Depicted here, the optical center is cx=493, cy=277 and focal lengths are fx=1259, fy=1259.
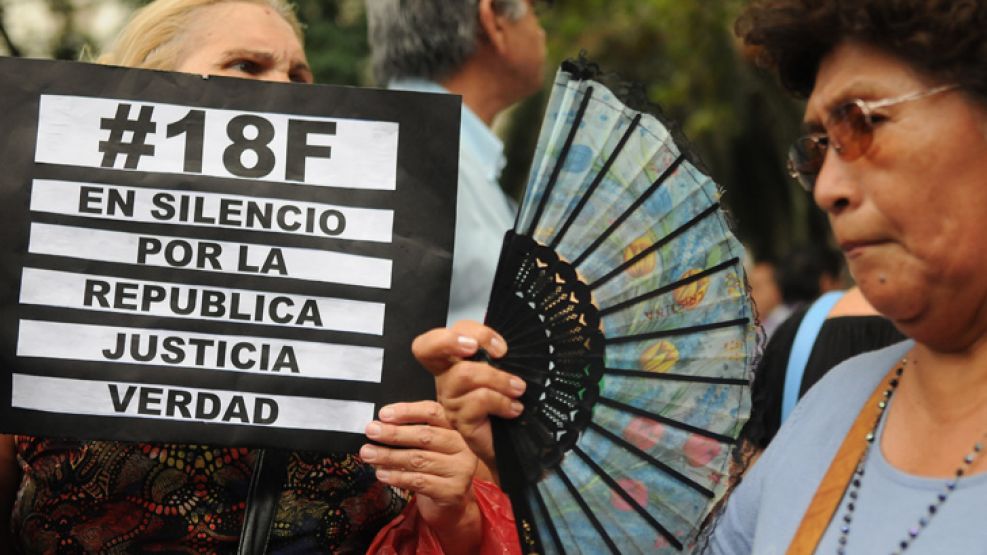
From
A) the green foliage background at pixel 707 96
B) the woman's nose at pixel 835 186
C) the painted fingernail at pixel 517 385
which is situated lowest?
the painted fingernail at pixel 517 385

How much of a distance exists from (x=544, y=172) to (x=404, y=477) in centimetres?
57

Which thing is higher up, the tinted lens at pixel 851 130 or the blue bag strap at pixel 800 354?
the tinted lens at pixel 851 130

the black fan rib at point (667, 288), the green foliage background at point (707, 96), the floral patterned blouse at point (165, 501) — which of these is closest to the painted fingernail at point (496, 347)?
the black fan rib at point (667, 288)

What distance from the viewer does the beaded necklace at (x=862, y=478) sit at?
1691 millimetres

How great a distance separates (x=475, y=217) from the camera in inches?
123

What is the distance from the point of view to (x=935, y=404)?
1.83 meters

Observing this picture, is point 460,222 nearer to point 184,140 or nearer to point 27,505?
point 184,140

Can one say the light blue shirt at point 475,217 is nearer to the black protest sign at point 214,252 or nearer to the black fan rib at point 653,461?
the black protest sign at point 214,252

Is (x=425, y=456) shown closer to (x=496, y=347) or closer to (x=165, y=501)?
(x=496, y=347)

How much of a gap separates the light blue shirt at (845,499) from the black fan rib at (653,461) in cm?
5

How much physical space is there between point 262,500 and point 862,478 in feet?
3.59

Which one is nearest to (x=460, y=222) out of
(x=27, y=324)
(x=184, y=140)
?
(x=184, y=140)

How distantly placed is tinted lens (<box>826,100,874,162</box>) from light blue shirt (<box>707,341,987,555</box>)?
40cm

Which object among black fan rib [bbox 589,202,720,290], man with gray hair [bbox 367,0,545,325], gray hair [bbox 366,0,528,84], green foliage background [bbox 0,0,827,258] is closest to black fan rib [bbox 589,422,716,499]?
black fan rib [bbox 589,202,720,290]
